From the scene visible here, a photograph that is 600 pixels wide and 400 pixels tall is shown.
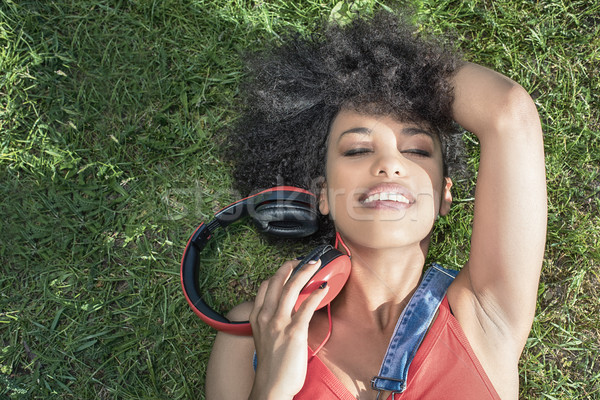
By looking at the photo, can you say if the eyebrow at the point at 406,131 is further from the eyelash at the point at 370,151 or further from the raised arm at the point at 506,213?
the raised arm at the point at 506,213

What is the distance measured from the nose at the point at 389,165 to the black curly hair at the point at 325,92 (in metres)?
0.30

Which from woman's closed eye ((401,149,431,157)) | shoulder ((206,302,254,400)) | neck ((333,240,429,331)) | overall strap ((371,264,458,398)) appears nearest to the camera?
overall strap ((371,264,458,398))

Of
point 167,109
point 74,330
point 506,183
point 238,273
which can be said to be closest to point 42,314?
point 74,330

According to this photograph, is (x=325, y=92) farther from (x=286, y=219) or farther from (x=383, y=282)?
(x=383, y=282)

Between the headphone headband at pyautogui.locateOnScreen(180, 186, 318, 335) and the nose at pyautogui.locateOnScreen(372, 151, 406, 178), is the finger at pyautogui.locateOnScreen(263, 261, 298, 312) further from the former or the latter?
the nose at pyautogui.locateOnScreen(372, 151, 406, 178)

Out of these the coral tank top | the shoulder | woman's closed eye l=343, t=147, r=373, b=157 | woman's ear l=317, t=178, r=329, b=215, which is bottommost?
the shoulder

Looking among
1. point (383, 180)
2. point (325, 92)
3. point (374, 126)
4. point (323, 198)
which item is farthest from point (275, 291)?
point (325, 92)

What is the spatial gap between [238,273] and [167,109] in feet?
4.55

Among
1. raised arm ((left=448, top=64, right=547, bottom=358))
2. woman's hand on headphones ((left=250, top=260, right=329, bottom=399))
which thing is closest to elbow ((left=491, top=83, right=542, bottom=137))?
raised arm ((left=448, top=64, right=547, bottom=358))

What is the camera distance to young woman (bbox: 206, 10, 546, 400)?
273 cm

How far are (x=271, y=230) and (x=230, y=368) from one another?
92 centimetres

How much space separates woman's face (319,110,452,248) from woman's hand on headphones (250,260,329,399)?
1.22ft

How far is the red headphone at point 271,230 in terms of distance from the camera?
9.65ft

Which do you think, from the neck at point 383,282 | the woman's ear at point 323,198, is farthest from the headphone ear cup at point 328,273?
the woman's ear at point 323,198
